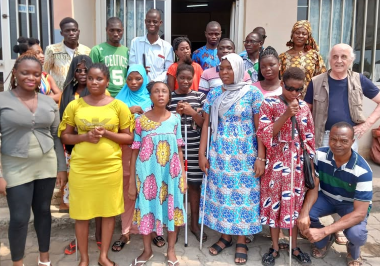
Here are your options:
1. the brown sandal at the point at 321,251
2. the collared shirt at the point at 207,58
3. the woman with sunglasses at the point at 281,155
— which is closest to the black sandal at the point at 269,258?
the woman with sunglasses at the point at 281,155

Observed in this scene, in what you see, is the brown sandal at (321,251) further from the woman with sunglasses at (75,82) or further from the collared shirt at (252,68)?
the woman with sunglasses at (75,82)

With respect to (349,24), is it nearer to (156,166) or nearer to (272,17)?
(272,17)

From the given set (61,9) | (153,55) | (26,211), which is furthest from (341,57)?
(61,9)

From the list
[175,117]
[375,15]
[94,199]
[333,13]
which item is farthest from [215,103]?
[375,15]

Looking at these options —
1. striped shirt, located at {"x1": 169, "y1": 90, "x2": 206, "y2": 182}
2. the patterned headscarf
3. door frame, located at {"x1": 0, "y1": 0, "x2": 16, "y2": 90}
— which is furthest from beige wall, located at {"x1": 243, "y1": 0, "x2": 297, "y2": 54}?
door frame, located at {"x1": 0, "y1": 0, "x2": 16, "y2": 90}

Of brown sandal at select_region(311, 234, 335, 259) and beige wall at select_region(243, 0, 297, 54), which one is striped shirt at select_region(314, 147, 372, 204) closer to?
brown sandal at select_region(311, 234, 335, 259)

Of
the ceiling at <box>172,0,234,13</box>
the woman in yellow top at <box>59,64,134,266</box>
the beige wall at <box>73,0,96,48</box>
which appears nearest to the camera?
the woman in yellow top at <box>59,64,134,266</box>

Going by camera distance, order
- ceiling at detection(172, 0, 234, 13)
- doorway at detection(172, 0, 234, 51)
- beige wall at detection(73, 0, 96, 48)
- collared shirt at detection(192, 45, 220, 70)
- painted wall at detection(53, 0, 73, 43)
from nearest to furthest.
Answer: collared shirt at detection(192, 45, 220, 70)
painted wall at detection(53, 0, 73, 43)
beige wall at detection(73, 0, 96, 48)
ceiling at detection(172, 0, 234, 13)
doorway at detection(172, 0, 234, 51)

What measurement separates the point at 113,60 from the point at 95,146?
1.55 metres

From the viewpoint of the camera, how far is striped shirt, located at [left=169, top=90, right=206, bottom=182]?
3.52m

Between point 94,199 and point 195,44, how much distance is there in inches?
414

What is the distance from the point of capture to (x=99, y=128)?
9.52 feet

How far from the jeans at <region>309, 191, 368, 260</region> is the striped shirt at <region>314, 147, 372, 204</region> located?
60 mm

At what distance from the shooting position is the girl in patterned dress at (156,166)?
10.3 ft
